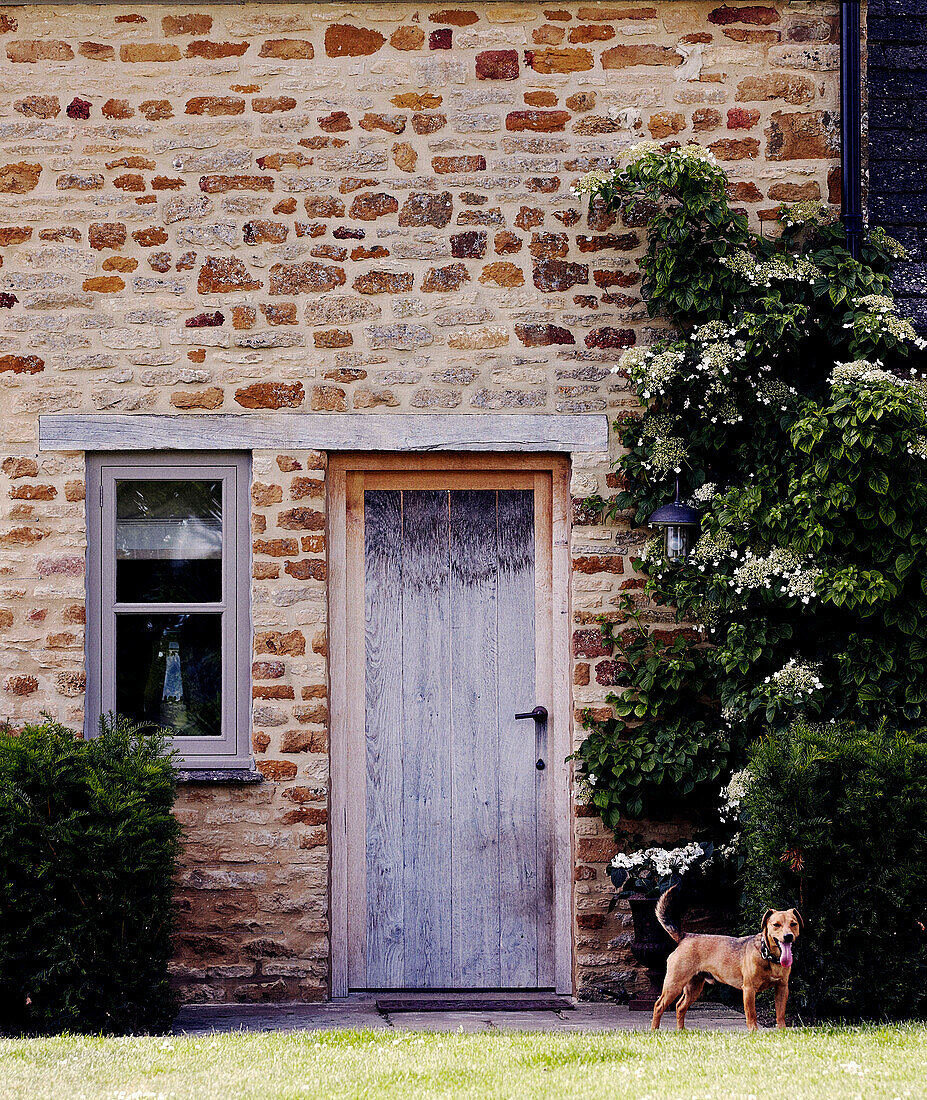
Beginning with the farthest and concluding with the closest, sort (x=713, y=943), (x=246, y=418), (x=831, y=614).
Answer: (x=246, y=418) → (x=831, y=614) → (x=713, y=943)

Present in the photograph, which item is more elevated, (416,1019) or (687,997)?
(687,997)

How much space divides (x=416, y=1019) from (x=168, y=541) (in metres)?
2.51

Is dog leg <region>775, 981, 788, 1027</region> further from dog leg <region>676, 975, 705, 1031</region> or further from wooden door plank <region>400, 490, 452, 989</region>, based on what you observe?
wooden door plank <region>400, 490, 452, 989</region>

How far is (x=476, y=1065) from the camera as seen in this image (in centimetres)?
385

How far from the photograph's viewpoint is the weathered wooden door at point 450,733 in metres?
5.71

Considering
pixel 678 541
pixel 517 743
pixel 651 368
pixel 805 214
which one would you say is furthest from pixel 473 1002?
pixel 805 214

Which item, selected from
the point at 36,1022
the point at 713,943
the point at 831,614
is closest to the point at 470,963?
the point at 713,943

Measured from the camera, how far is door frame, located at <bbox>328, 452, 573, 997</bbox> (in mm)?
5699

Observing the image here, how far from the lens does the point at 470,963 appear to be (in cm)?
571

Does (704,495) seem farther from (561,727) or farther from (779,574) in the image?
(561,727)

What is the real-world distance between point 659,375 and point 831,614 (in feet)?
4.40

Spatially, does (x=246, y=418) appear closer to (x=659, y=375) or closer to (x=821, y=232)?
(x=659, y=375)

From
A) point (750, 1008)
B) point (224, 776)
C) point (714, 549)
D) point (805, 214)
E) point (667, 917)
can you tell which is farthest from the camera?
point (805, 214)

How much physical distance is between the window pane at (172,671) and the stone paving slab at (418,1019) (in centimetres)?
129
